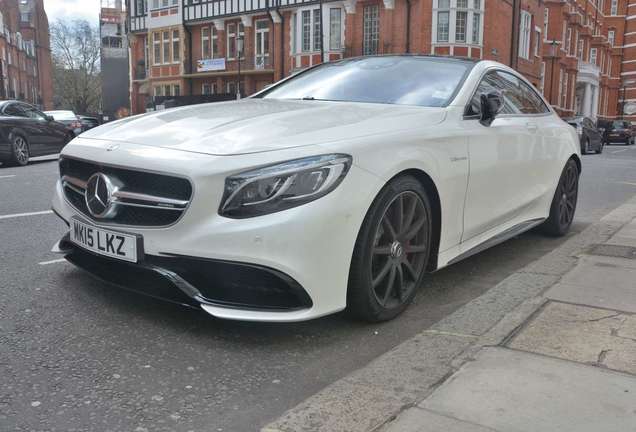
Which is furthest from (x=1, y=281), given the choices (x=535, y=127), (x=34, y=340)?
(x=535, y=127)

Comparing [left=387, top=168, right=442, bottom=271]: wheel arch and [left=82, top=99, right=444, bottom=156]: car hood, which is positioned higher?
[left=82, top=99, right=444, bottom=156]: car hood

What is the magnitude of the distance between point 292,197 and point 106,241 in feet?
3.29

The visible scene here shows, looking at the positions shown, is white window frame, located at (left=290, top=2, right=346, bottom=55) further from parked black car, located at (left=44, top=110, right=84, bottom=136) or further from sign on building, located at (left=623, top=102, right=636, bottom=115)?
sign on building, located at (left=623, top=102, right=636, bottom=115)

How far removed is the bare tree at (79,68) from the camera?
73688 millimetres

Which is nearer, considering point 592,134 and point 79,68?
point 592,134

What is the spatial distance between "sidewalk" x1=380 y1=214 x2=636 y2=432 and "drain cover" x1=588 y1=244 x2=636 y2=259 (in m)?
1.27

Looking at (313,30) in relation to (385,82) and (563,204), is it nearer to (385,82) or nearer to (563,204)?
(563,204)

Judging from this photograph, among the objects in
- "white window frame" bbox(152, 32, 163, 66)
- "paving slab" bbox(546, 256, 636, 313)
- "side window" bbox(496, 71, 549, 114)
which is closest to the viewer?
"paving slab" bbox(546, 256, 636, 313)

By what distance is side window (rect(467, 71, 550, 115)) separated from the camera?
14.3 ft

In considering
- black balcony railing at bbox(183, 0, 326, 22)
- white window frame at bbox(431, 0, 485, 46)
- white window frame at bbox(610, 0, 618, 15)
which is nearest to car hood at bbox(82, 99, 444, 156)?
white window frame at bbox(431, 0, 485, 46)

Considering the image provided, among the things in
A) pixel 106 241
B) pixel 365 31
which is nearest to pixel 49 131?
pixel 106 241

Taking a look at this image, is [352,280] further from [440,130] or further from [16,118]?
[16,118]

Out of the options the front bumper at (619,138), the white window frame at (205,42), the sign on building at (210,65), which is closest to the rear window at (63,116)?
the sign on building at (210,65)

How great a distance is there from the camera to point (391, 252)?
3287mm
